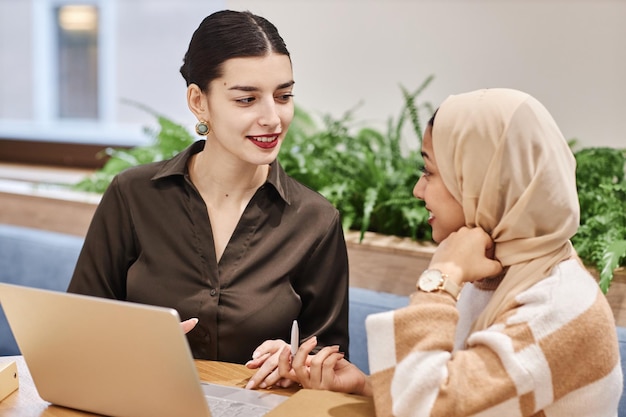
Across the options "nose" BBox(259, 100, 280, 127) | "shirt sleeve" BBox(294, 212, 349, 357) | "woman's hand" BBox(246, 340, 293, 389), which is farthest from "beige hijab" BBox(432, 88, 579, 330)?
"shirt sleeve" BBox(294, 212, 349, 357)

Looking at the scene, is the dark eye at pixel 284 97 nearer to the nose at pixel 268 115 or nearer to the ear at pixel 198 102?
the nose at pixel 268 115

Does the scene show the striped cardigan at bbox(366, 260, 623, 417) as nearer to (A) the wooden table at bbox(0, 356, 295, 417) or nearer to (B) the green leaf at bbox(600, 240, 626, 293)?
(A) the wooden table at bbox(0, 356, 295, 417)

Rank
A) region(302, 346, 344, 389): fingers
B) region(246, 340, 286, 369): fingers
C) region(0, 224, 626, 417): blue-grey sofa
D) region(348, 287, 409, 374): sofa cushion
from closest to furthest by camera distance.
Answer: region(302, 346, 344, 389): fingers, region(246, 340, 286, 369): fingers, region(348, 287, 409, 374): sofa cushion, region(0, 224, 626, 417): blue-grey sofa

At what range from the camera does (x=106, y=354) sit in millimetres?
Result: 1353

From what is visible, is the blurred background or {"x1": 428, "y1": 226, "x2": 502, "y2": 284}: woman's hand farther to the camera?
the blurred background

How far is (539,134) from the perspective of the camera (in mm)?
1301

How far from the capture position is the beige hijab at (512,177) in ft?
4.27

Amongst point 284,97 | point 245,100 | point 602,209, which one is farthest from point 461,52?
point 245,100

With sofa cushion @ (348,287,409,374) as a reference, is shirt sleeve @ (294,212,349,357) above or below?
above

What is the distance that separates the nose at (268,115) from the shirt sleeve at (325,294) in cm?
32

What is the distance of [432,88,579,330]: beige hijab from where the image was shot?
1301mm

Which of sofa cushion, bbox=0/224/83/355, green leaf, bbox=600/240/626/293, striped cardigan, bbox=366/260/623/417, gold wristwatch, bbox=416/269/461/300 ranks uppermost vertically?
gold wristwatch, bbox=416/269/461/300

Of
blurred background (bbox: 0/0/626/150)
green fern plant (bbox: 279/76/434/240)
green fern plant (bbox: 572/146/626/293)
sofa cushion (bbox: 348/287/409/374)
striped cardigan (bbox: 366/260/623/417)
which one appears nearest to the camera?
striped cardigan (bbox: 366/260/623/417)

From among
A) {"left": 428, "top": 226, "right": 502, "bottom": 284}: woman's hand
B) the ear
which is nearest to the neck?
the ear
